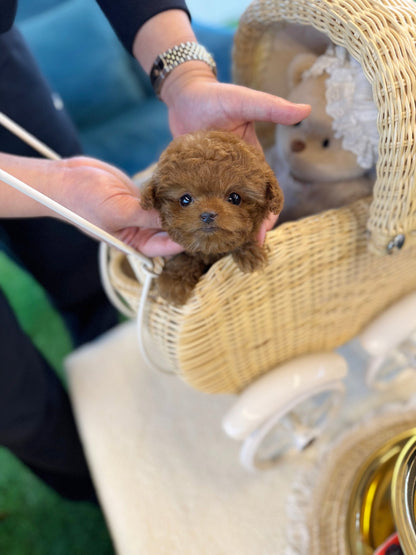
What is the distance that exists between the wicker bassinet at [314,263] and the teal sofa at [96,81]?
0.75 metres

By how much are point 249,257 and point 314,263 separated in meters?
0.12

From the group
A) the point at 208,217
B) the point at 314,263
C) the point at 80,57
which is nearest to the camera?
the point at 208,217

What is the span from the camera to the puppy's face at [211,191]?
375mm

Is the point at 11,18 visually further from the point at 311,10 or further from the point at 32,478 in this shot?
the point at 32,478

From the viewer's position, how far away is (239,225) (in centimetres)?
38

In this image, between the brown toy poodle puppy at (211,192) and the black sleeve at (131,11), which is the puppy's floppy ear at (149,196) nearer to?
the brown toy poodle puppy at (211,192)

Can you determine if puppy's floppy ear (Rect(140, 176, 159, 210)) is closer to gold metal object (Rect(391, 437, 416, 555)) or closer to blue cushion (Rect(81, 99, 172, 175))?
gold metal object (Rect(391, 437, 416, 555))

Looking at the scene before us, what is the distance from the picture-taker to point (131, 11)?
1.82 ft

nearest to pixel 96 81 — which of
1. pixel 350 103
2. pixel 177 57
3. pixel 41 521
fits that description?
pixel 177 57

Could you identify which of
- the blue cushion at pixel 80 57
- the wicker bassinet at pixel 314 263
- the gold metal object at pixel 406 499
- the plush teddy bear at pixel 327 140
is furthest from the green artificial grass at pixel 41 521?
the blue cushion at pixel 80 57

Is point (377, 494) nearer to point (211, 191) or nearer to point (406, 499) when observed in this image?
point (406, 499)

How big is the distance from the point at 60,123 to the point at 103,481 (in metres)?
0.69

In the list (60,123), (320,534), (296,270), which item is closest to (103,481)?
(320,534)

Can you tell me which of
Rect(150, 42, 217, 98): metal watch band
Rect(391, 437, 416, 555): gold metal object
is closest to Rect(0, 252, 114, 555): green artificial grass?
Rect(391, 437, 416, 555): gold metal object
